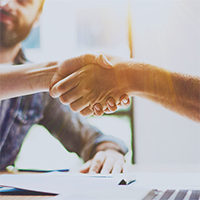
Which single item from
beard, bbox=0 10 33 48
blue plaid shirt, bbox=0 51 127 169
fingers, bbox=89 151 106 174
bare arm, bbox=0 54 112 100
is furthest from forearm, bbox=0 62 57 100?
beard, bbox=0 10 33 48

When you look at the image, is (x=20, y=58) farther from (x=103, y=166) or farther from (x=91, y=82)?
(x=103, y=166)

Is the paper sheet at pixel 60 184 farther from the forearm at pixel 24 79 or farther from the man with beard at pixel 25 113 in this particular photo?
the man with beard at pixel 25 113

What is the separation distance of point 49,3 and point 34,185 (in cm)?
155

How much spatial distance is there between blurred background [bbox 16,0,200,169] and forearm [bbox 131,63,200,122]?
765 millimetres

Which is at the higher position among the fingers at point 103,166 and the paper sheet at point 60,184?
the fingers at point 103,166

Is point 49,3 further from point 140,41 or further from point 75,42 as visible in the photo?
point 140,41

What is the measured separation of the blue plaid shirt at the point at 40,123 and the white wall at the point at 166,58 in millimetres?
389

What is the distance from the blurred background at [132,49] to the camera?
1.51 meters

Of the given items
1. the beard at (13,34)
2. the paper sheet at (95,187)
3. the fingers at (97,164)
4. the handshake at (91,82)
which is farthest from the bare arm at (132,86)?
the beard at (13,34)

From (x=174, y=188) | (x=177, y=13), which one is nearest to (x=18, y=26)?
(x=177, y=13)

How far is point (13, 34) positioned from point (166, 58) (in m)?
1.26

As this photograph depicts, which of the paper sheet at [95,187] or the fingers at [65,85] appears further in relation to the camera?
the fingers at [65,85]

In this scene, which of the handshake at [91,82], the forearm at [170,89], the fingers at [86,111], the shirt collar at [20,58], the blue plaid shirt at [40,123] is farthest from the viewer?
the shirt collar at [20,58]

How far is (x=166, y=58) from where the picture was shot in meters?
1.57
